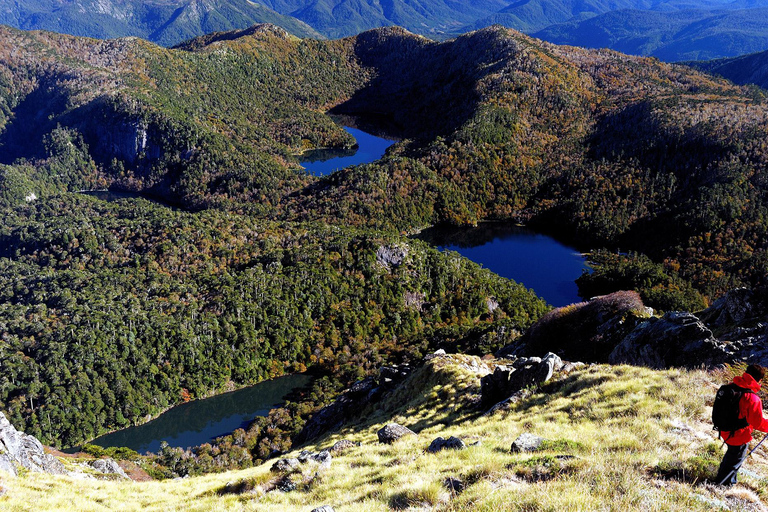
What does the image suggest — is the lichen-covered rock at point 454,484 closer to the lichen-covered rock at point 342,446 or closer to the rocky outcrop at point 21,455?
the lichen-covered rock at point 342,446

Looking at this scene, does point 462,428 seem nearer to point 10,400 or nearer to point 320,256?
point 10,400

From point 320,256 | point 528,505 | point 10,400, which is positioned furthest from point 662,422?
point 320,256

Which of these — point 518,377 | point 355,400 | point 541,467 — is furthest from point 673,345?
point 355,400

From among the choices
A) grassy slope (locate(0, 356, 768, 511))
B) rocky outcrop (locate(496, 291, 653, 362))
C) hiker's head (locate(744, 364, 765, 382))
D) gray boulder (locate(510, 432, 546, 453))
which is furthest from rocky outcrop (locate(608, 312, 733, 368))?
hiker's head (locate(744, 364, 765, 382))

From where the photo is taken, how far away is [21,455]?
35844mm

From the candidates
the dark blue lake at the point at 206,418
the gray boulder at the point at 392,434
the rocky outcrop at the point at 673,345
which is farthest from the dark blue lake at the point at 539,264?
the gray boulder at the point at 392,434

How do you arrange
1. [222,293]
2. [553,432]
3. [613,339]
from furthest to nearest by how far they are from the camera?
[222,293] → [613,339] → [553,432]

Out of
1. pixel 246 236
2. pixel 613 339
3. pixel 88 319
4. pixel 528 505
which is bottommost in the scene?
pixel 613 339

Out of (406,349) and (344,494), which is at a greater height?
(344,494)

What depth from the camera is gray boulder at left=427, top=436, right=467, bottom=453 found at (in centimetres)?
Result: 2130

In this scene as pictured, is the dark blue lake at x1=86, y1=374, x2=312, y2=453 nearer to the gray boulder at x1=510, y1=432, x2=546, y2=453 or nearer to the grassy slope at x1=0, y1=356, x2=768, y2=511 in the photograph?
the grassy slope at x1=0, y1=356, x2=768, y2=511

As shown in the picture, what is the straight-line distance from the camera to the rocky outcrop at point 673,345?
2952 cm

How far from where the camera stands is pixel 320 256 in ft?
475

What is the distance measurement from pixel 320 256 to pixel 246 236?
34979 mm
